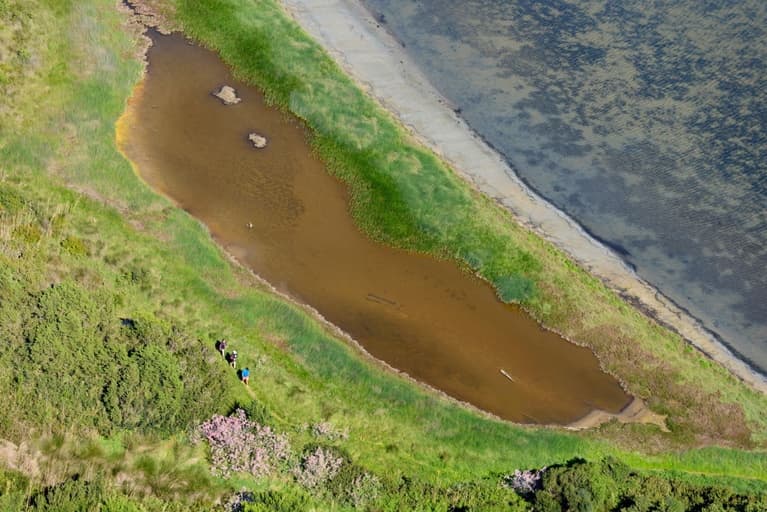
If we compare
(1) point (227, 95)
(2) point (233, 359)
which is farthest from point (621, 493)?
(1) point (227, 95)

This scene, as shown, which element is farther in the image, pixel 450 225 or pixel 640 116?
pixel 640 116

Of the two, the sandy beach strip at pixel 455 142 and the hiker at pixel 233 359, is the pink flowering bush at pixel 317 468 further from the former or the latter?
the sandy beach strip at pixel 455 142

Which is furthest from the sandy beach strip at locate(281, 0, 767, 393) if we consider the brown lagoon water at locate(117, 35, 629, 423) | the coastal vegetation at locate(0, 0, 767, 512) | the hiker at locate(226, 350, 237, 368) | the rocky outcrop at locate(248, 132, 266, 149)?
the hiker at locate(226, 350, 237, 368)

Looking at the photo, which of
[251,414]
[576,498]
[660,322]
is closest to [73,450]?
[251,414]

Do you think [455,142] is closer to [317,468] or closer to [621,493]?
[621,493]

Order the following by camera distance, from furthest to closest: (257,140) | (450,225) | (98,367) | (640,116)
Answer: (640,116) → (257,140) → (450,225) → (98,367)
